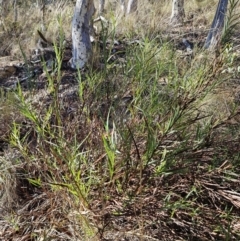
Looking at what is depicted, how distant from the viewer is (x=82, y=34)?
3160 mm

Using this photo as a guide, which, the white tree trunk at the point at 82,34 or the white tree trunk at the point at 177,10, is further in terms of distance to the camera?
the white tree trunk at the point at 177,10

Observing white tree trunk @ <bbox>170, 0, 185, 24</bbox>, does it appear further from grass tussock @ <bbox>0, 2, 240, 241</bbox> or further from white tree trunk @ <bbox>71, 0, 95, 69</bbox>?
grass tussock @ <bbox>0, 2, 240, 241</bbox>

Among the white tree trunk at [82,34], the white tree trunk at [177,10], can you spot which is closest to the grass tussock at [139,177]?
the white tree trunk at [82,34]

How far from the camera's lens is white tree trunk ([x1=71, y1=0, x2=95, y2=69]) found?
309 cm

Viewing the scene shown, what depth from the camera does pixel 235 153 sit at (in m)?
1.57

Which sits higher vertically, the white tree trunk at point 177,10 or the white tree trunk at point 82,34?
the white tree trunk at point 82,34

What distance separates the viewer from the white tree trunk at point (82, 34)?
3090mm

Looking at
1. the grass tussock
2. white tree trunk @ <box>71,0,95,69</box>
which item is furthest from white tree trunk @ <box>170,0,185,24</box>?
the grass tussock

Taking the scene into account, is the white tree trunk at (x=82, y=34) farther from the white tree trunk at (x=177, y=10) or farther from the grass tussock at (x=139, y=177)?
the white tree trunk at (x=177, y=10)

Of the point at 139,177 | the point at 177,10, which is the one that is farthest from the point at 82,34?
the point at 177,10

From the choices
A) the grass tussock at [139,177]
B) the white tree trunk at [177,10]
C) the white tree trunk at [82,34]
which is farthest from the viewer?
the white tree trunk at [177,10]

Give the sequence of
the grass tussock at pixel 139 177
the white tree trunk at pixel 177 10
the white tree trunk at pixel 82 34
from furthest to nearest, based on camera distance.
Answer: the white tree trunk at pixel 177 10, the white tree trunk at pixel 82 34, the grass tussock at pixel 139 177

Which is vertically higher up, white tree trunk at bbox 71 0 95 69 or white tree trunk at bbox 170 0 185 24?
white tree trunk at bbox 71 0 95 69

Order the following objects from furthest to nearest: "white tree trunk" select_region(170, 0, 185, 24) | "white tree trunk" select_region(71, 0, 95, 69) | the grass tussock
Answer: "white tree trunk" select_region(170, 0, 185, 24) → "white tree trunk" select_region(71, 0, 95, 69) → the grass tussock
